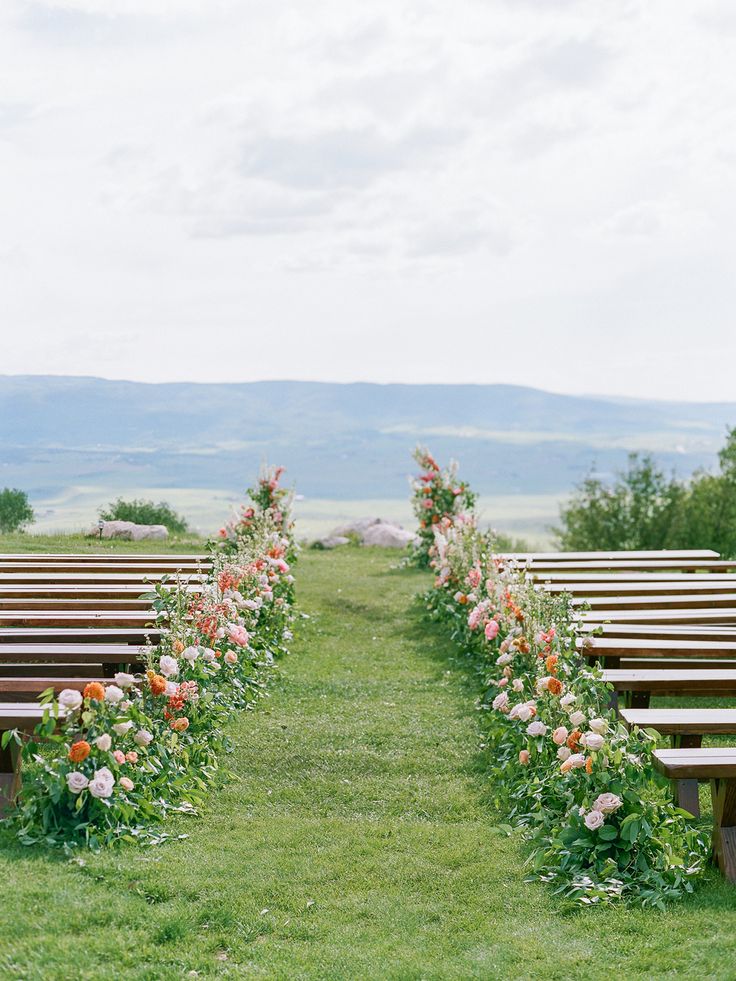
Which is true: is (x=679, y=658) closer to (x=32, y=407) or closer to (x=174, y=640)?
(x=174, y=640)

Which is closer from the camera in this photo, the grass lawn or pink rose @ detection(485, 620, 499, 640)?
the grass lawn

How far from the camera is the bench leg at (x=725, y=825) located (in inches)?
162

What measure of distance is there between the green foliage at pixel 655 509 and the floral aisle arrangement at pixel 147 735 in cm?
1285

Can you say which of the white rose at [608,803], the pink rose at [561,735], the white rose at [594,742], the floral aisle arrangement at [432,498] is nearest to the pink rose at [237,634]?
the pink rose at [561,735]

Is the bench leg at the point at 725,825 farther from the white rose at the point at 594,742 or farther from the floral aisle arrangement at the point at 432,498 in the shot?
the floral aisle arrangement at the point at 432,498

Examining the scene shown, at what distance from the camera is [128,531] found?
592 inches

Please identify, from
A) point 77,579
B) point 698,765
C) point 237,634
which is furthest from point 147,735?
point 77,579

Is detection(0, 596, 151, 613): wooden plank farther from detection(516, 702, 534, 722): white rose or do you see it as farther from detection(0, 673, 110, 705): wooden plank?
detection(516, 702, 534, 722): white rose

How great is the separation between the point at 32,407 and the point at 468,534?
109 feet

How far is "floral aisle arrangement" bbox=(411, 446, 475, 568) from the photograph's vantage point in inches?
505

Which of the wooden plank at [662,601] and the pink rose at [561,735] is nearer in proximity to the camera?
the pink rose at [561,735]

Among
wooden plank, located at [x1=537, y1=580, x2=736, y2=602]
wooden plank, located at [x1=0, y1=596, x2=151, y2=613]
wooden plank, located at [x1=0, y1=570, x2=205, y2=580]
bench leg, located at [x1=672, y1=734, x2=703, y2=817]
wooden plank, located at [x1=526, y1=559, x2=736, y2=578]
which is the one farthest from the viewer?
wooden plank, located at [x1=526, y1=559, x2=736, y2=578]

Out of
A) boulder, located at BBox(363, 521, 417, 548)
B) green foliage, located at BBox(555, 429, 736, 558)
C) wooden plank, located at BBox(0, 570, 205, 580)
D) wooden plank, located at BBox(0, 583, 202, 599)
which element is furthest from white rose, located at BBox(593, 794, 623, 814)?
green foliage, located at BBox(555, 429, 736, 558)

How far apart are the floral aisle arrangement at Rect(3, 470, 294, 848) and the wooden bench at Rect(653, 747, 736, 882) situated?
2.22m
